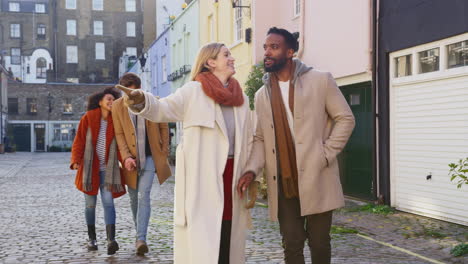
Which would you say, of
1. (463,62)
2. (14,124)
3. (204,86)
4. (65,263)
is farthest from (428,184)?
(14,124)

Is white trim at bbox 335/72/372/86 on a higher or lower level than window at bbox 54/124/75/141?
higher

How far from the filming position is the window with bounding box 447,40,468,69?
29.3 feet

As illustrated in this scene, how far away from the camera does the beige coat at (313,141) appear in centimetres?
418

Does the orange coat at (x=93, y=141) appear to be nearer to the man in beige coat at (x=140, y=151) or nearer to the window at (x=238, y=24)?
the man in beige coat at (x=140, y=151)

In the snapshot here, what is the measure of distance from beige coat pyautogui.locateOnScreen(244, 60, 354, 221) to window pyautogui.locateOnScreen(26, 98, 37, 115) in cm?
5873

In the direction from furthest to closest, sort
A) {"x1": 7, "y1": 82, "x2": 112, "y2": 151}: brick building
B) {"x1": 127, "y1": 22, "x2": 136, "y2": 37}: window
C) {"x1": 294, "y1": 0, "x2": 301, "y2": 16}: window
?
{"x1": 127, "y1": 22, "x2": 136, "y2": 37}: window, {"x1": 7, "y1": 82, "x2": 112, "y2": 151}: brick building, {"x1": 294, "y1": 0, "x2": 301, "y2": 16}: window

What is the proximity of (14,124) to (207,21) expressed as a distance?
39.6 metres

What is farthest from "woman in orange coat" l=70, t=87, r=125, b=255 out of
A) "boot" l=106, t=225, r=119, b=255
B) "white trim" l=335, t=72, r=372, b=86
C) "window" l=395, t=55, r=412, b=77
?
"white trim" l=335, t=72, r=372, b=86

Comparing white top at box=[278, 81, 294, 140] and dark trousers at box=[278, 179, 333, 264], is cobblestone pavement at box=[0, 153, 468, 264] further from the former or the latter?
white top at box=[278, 81, 294, 140]

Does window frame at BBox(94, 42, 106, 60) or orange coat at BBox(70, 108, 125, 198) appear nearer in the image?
orange coat at BBox(70, 108, 125, 198)

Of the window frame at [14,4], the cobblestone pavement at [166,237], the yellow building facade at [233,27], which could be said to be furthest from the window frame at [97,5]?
the cobblestone pavement at [166,237]

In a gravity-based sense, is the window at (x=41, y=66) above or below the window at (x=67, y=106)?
above

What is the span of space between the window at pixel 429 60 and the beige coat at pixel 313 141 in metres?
5.91

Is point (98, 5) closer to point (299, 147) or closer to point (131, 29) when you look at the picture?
point (131, 29)
